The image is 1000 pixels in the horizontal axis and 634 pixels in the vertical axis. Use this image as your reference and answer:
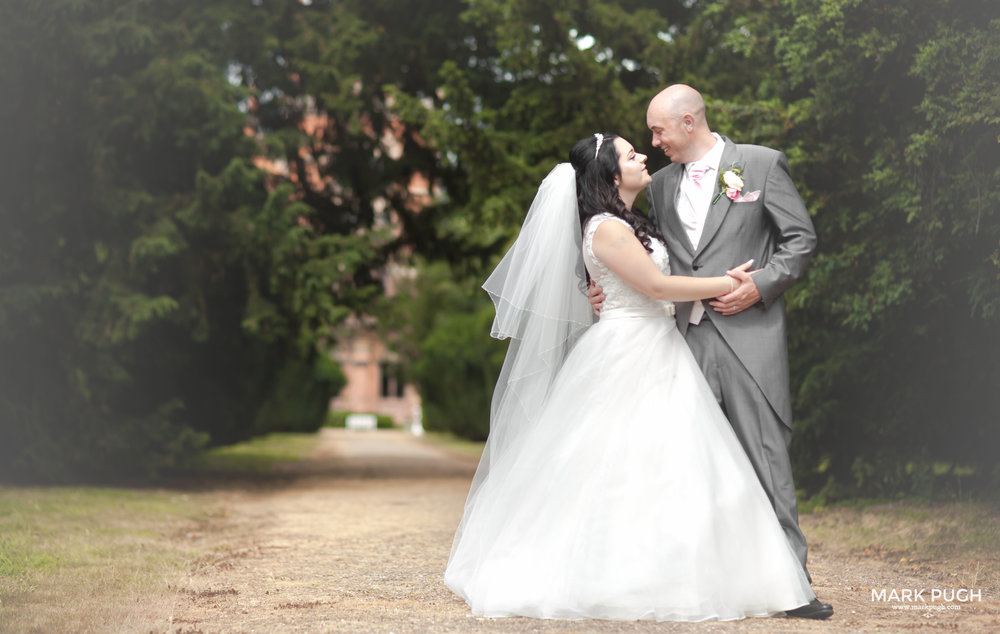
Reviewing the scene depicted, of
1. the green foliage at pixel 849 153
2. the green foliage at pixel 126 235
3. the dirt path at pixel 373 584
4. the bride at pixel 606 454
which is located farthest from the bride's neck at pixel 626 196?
the green foliage at pixel 126 235

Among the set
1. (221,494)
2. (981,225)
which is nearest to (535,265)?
(981,225)

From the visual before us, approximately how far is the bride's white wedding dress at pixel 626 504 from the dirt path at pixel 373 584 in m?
0.12

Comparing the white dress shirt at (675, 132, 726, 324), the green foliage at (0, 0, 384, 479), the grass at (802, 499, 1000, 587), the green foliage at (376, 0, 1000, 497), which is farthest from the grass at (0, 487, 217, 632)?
the green foliage at (376, 0, 1000, 497)

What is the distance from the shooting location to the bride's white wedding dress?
4137mm

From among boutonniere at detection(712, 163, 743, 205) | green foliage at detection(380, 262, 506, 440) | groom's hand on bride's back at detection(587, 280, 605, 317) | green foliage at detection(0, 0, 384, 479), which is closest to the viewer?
boutonniere at detection(712, 163, 743, 205)

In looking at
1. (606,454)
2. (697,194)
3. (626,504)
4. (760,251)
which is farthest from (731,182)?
(626,504)

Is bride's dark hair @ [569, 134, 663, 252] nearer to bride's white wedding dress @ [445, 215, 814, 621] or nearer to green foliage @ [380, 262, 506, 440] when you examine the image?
bride's white wedding dress @ [445, 215, 814, 621]

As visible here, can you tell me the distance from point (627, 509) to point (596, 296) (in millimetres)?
1096

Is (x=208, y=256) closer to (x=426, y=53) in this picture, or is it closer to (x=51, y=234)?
(x=51, y=234)

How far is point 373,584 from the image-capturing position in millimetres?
5379

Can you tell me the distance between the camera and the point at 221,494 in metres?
12.1

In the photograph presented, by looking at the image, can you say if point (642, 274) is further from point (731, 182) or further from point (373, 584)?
point (373, 584)

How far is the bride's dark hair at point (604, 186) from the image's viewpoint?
4.64 metres

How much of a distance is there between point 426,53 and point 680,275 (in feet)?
32.7
